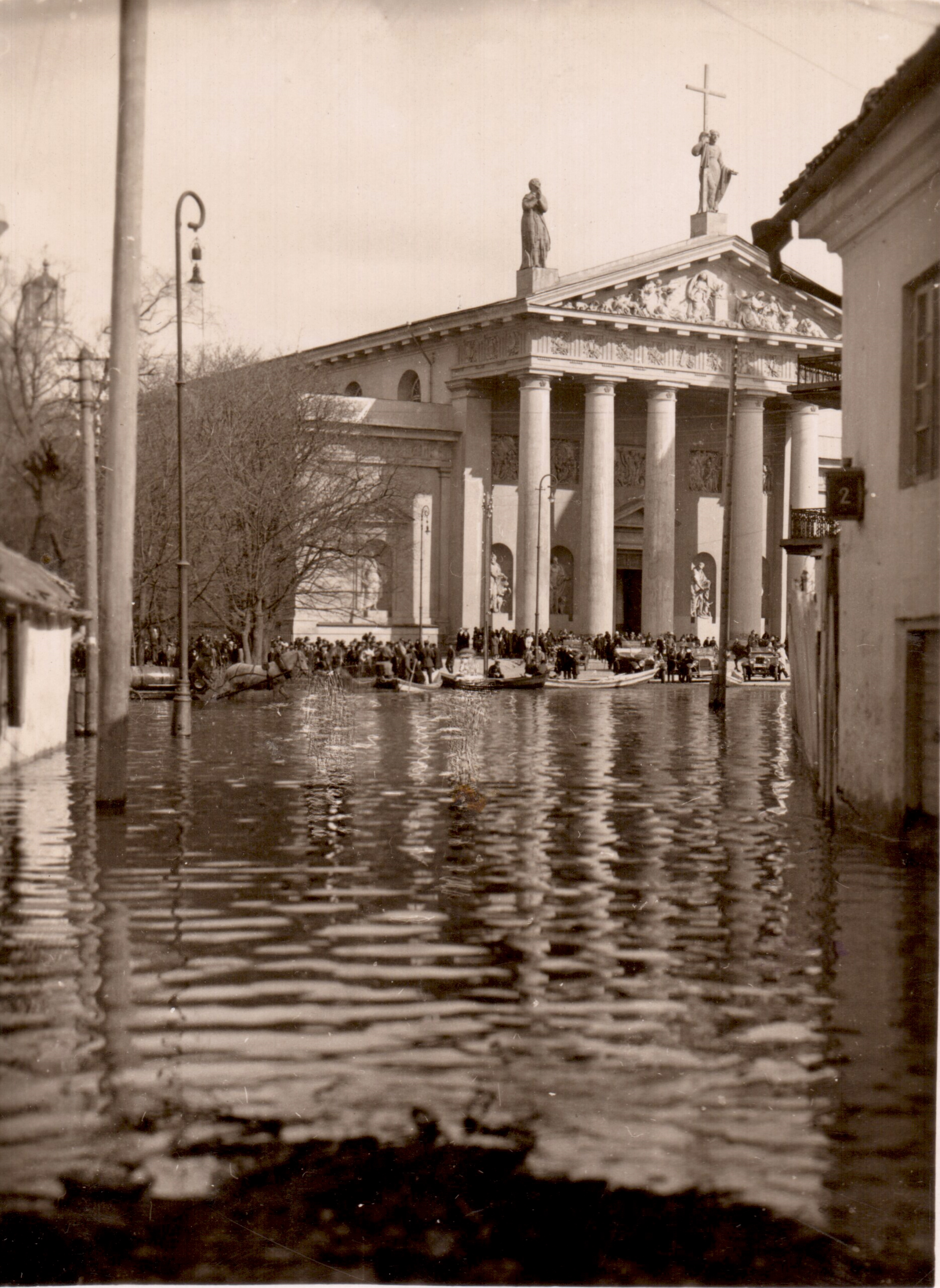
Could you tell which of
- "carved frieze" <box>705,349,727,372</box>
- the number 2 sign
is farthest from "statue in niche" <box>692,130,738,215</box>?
"carved frieze" <box>705,349,727,372</box>

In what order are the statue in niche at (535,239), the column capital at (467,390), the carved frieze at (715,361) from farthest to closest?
the carved frieze at (715,361), the column capital at (467,390), the statue in niche at (535,239)

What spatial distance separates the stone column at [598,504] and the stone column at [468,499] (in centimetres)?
390

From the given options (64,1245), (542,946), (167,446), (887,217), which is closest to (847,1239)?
(64,1245)

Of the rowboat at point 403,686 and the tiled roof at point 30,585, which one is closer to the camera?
the tiled roof at point 30,585

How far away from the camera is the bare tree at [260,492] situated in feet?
143

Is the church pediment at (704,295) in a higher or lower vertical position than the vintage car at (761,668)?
higher

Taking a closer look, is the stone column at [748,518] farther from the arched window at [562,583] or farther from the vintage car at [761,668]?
the vintage car at [761,668]

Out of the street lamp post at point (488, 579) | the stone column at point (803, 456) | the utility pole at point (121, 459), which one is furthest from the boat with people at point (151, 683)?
the stone column at point (803, 456)

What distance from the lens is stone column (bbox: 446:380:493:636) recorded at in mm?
65625

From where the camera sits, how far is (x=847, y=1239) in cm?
454

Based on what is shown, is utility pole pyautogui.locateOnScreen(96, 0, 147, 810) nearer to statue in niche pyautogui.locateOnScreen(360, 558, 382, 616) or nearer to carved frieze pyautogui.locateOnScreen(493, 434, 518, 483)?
statue in niche pyautogui.locateOnScreen(360, 558, 382, 616)

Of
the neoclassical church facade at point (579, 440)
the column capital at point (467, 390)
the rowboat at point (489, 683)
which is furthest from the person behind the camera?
the column capital at point (467, 390)

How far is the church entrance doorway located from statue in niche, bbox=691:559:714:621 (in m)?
2.20

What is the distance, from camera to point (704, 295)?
66875 millimetres
